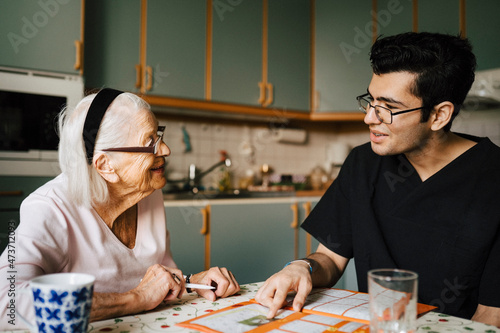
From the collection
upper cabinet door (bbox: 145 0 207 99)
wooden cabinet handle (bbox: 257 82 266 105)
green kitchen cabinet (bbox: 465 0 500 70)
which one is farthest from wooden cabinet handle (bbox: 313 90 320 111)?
green kitchen cabinet (bbox: 465 0 500 70)

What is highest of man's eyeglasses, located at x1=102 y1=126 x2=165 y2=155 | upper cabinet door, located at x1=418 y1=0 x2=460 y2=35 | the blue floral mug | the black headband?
upper cabinet door, located at x1=418 y1=0 x2=460 y2=35

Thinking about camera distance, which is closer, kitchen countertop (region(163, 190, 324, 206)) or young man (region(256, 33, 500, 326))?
young man (region(256, 33, 500, 326))

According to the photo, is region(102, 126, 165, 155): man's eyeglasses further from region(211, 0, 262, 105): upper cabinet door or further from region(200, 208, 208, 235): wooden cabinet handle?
region(211, 0, 262, 105): upper cabinet door

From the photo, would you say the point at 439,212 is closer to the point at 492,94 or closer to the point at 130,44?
the point at 492,94

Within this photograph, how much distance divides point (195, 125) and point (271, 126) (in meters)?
0.71

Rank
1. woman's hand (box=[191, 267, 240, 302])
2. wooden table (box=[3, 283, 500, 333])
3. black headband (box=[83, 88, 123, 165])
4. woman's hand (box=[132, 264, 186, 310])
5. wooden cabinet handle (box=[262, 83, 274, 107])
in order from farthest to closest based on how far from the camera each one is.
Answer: wooden cabinet handle (box=[262, 83, 274, 107])
black headband (box=[83, 88, 123, 165])
woman's hand (box=[191, 267, 240, 302])
woman's hand (box=[132, 264, 186, 310])
wooden table (box=[3, 283, 500, 333])

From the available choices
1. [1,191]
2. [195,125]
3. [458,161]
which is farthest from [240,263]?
[458,161]

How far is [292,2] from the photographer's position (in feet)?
11.4

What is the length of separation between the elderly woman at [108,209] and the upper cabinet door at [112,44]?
1551mm

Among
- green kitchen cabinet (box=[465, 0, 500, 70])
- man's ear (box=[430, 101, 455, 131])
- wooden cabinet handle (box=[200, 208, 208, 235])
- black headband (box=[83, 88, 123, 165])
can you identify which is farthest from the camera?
green kitchen cabinet (box=[465, 0, 500, 70])

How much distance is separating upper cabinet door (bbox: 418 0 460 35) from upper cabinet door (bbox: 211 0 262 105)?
1.23 meters

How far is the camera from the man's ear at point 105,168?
117 centimetres

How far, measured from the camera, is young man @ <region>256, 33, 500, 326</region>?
3.76 feet

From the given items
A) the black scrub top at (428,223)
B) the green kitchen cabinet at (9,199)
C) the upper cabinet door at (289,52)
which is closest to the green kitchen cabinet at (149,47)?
the upper cabinet door at (289,52)
